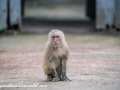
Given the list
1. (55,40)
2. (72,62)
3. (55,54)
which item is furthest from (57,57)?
(72,62)

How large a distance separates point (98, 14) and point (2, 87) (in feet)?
29.3

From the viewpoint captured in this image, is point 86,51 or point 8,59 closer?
point 8,59

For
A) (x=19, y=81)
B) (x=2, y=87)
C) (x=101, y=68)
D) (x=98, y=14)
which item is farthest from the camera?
(x=98, y=14)

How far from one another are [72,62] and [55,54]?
216 centimetres

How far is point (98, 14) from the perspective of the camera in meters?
15.4

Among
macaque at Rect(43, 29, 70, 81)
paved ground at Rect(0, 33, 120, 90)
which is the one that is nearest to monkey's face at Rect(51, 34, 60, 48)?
macaque at Rect(43, 29, 70, 81)

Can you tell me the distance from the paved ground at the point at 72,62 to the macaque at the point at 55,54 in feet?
0.73

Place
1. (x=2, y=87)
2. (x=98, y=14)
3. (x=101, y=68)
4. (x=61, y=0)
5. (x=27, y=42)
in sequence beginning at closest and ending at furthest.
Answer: (x=2, y=87), (x=101, y=68), (x=27, y=42), (x=98, y=14), (x=61, y=0)

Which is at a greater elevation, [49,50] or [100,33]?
[49,50]

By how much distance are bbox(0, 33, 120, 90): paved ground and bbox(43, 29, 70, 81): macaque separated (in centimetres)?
22

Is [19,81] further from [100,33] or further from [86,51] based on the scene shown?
[100,33]

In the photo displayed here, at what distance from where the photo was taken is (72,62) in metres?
9.65

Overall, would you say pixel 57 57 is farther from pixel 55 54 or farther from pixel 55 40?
pixel 55 40

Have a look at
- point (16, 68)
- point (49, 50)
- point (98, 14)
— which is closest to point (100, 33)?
point (98, 14)
